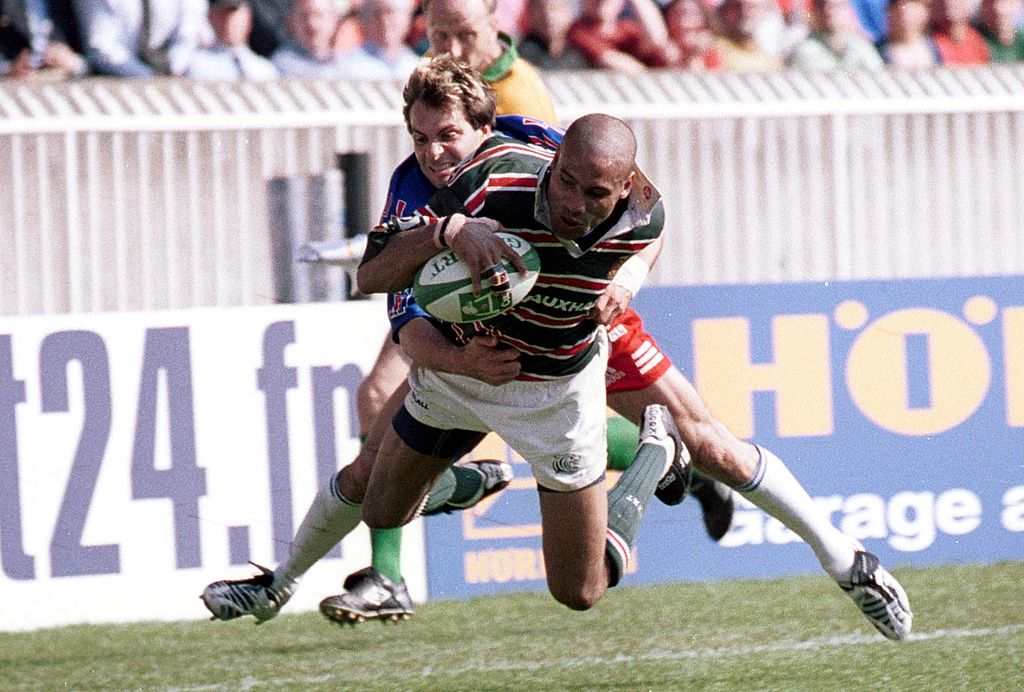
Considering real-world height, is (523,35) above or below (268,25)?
below

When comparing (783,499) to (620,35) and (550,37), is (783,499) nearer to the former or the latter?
(550,37)

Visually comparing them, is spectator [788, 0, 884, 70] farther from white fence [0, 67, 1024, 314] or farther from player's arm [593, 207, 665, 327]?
player's arm [593, 207, 665, 327]

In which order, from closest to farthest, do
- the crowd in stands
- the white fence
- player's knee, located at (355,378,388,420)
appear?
player's knee, located at (355,378,388,420)
the white fence
the crowd in stands

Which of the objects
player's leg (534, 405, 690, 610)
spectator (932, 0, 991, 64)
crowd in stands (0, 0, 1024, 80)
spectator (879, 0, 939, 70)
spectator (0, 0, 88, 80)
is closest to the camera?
player's leg (534, 405, 690, 610)

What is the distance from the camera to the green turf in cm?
543

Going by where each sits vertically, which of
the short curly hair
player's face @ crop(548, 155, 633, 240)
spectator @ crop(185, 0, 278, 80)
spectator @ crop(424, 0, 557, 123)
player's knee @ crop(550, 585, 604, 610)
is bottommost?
player's knee @ crop(550, 585, 604, 610)

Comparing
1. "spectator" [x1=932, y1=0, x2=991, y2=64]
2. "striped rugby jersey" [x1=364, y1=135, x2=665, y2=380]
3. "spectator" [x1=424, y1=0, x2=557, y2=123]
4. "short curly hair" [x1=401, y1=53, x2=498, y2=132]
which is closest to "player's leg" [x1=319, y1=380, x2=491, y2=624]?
"striped rugby jersey" [x1=364, y1=135, x2=665, y2=380]

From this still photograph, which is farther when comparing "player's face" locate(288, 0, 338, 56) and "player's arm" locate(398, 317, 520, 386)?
"player's face" locate(288, 0, 338, 56)

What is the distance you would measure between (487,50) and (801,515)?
1881mm

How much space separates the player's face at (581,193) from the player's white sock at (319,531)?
171 cm

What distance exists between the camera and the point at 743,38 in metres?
9.95

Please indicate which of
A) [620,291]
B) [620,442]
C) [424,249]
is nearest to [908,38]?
[620,442]

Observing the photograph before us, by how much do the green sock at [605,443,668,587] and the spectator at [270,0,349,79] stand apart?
4582 mm

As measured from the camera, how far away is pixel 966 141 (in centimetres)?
880
